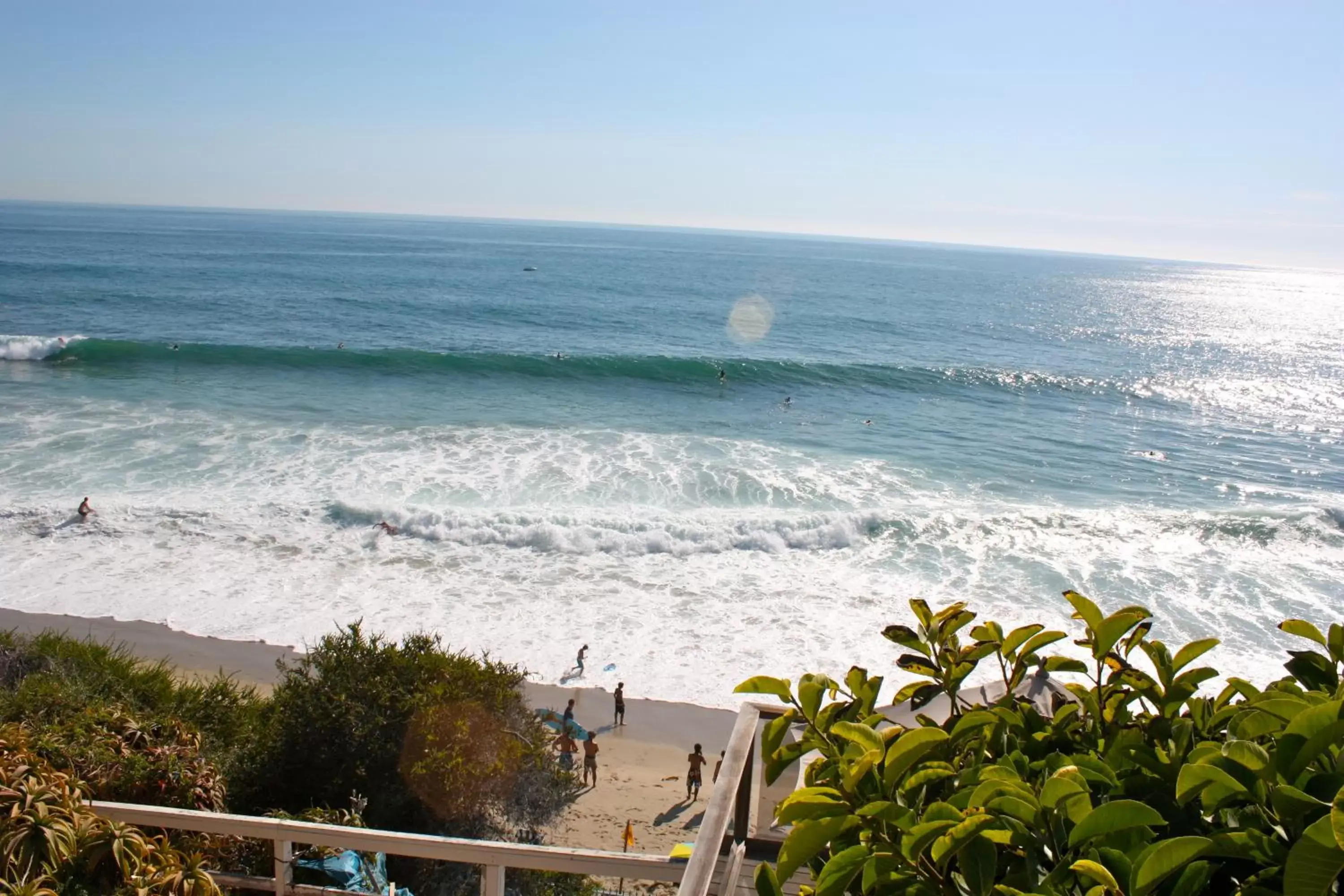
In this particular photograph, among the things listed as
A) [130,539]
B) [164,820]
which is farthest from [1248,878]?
[130,539]

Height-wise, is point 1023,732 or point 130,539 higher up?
point 1023,732

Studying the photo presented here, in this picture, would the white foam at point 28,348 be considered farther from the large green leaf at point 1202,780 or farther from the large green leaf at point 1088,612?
the large green leaf at point 1202,780

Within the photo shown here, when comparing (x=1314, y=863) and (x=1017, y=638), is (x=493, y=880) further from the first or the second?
(x=1314, y=863)

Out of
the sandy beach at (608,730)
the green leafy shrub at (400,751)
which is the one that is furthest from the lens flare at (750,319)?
the green leafy shrub at (400,751)

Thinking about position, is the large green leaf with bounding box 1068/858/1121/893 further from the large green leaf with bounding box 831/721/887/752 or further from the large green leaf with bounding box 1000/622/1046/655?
the large green leaf with bounding box 1000/622/1046/655

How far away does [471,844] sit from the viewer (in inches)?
169

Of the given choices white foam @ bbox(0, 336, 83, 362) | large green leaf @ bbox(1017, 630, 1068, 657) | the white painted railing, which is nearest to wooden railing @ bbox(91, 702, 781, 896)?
the white painted railing

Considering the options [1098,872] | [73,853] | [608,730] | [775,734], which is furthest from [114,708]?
[1098,872]

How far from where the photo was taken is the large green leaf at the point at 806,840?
1896 mm

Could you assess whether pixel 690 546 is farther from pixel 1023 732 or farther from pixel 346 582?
pixel 1023 732

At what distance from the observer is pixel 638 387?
37.7m

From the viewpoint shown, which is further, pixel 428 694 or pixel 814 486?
pixel 814 486

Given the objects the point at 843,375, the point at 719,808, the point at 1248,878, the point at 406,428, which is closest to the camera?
the point at 1248,878

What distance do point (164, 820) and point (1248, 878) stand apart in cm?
478
